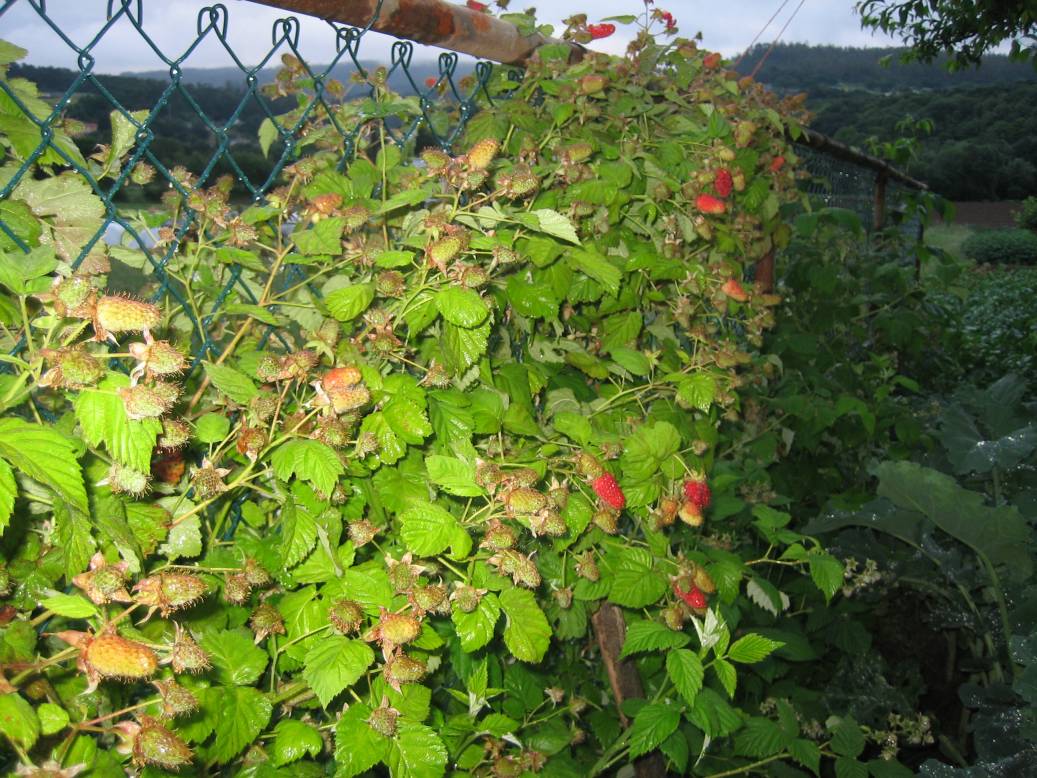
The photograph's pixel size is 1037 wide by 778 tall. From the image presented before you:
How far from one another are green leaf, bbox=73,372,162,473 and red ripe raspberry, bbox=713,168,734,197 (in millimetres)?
1163

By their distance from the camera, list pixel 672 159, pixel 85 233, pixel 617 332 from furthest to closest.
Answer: pixel 672 159 → pixel 617 332 → pixel 85 233

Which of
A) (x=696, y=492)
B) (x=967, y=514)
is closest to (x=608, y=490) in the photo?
(x=696, y=492)

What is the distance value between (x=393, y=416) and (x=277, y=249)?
30 centimetres

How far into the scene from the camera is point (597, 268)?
1.15 meters

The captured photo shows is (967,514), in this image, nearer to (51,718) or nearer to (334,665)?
A: (334,665)

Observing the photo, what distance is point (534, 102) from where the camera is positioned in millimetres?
1599

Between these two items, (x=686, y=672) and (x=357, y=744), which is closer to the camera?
(x=357, y=744)

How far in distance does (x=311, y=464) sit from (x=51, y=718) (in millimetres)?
304

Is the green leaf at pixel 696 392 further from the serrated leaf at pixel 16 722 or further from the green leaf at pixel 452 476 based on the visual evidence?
the serrated leaf at pixel 16 722

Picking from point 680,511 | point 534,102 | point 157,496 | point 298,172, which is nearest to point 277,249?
point 298,172

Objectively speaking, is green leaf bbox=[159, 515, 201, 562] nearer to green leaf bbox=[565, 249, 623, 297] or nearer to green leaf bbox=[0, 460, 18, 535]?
green leaf bbox=[0, 460, 18, 535]

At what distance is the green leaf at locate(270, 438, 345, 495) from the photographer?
793 mm

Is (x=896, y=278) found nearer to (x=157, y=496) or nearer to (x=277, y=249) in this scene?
(x=277, y=249)

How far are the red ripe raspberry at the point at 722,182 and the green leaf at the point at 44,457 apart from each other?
4.02 feet
